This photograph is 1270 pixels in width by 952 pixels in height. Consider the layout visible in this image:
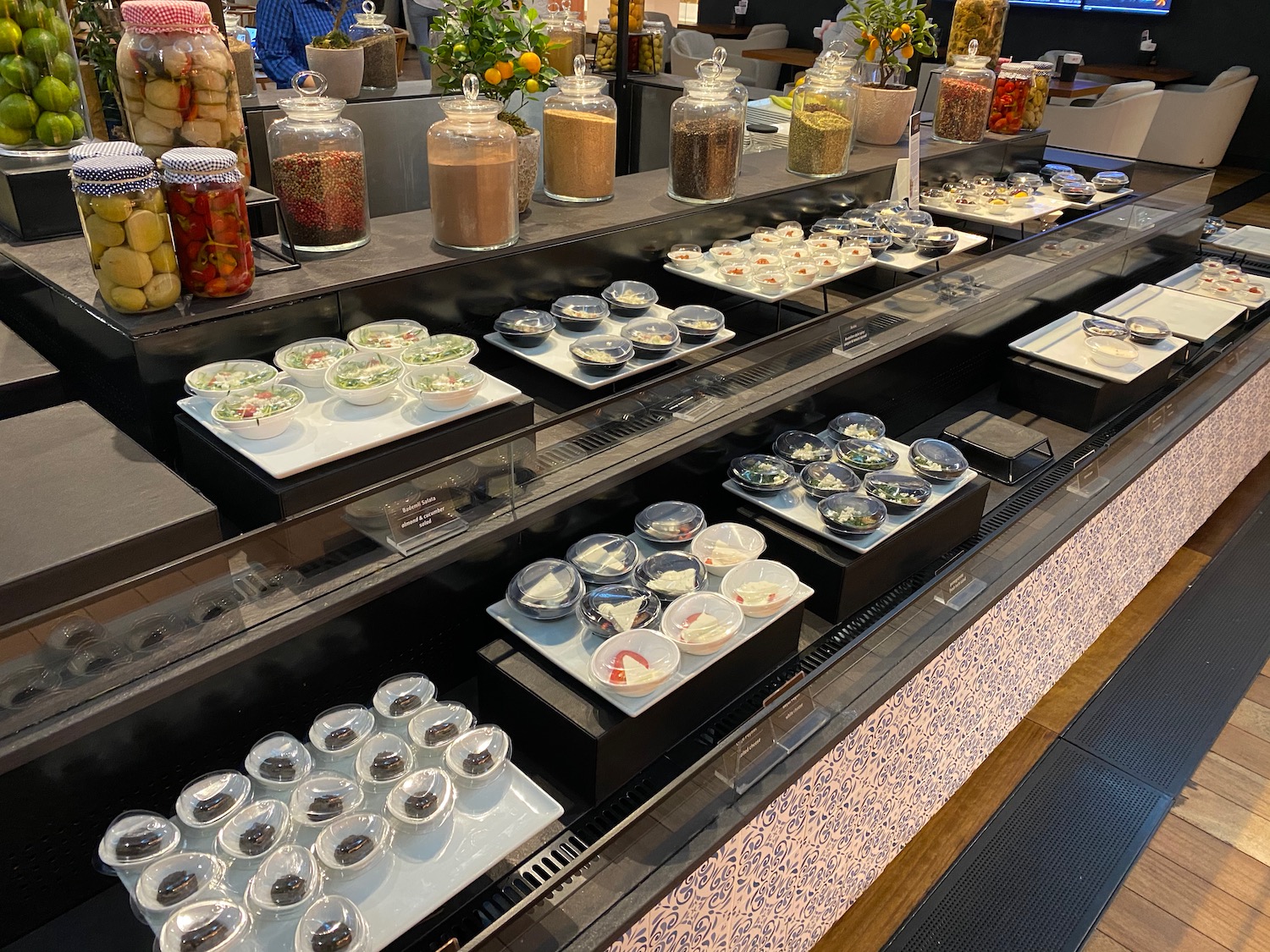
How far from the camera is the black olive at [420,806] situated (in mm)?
1119

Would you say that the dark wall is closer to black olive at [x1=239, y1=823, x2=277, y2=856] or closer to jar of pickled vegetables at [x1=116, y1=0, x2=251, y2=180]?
jar of pickled vegetables at [x1=116, y1=0, x2=251, y2=180]

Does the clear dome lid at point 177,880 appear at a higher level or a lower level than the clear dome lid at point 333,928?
higher

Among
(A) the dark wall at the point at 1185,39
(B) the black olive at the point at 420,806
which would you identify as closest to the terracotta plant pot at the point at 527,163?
(B) the black olive at the point at 420,806

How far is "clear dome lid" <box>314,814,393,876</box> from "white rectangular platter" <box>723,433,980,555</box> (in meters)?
0.88

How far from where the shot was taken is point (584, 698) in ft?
4.22

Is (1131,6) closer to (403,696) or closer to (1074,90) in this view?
(1074,90)

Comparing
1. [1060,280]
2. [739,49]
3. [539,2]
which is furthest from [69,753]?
[739,49]

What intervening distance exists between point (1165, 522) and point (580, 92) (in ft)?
6.44

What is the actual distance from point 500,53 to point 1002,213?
148 cm

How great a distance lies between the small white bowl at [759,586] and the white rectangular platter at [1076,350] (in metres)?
1.21

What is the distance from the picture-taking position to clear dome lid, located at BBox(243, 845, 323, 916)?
3.31 feet

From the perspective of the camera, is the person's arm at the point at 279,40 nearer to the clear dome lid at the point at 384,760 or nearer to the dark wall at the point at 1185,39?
the clear dome lid at the point at 384,760

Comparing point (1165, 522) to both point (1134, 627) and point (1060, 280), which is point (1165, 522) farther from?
point (1060, 280)

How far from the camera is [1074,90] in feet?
22.2
